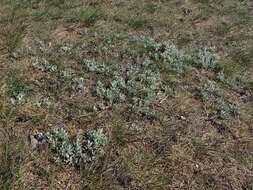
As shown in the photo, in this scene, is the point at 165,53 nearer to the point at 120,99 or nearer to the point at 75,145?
the point at 120,99

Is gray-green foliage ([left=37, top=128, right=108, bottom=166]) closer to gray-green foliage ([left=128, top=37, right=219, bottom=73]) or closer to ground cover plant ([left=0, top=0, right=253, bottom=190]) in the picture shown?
ground cover plant ([left=0, top=0, right=253, bottom=190])

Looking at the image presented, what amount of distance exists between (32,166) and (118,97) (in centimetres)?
181

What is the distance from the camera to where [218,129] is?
4.46 meters

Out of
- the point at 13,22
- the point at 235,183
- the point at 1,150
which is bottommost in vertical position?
→ the point at 235,183

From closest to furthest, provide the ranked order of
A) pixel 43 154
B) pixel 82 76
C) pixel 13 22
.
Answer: pixel 43 154
pixel 82 76
pixel 13 22

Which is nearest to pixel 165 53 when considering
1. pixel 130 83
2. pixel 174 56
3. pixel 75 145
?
pixel 174 56

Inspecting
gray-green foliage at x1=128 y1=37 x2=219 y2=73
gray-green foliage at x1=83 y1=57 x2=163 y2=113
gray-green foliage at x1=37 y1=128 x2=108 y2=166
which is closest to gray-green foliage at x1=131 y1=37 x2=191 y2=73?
gray-green foliage at x1=128 y1=37 x2=219 y2=73

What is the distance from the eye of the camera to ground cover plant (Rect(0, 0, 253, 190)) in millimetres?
3564

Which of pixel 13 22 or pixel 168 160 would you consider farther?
pixel 13 22

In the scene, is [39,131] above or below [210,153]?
above

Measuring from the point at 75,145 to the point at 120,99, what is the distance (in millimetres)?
1199

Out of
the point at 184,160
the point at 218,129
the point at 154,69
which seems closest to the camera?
the point at 184,160

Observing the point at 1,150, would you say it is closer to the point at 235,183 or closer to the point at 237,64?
the point at 235,183

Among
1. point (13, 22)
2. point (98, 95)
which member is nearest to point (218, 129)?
point (98, 95)
